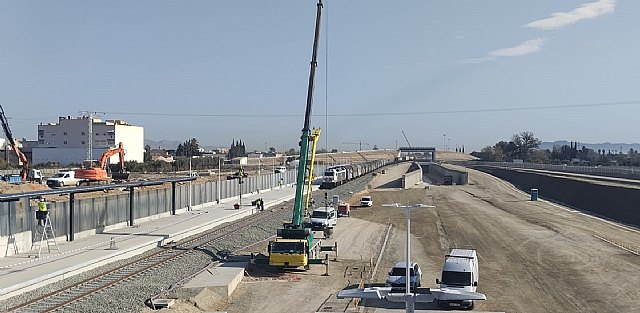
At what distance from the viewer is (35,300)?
23031 mm

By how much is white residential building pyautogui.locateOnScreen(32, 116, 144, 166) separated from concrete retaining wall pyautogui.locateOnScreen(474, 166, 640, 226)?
255 feet

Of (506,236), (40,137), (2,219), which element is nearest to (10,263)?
(2,219)

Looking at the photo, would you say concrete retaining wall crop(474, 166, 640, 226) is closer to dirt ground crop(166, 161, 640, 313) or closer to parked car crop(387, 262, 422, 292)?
dirt ground crop(166, 161, 640, 313)

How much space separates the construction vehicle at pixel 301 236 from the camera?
32562 millimetres

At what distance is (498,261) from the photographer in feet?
124

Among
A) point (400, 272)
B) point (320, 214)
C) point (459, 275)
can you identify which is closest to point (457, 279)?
point (459, 275)

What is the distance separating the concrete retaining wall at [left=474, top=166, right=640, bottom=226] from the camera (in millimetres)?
67375

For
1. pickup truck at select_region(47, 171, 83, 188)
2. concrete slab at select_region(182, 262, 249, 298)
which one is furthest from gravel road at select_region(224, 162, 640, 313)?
pickup truck at select_region(47, 171, 83, 188)

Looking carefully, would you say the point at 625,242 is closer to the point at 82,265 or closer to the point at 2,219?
the point at 82,265

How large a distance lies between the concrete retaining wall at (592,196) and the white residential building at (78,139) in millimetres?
77746

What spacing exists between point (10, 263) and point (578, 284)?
25.8 meters

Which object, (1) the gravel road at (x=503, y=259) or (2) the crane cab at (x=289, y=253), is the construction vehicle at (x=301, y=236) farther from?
(1) the gravel road at (x=503, y=259)

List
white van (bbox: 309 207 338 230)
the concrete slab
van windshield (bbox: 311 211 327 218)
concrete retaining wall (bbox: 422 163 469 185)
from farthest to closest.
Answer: concrete retaining wall (bbox: 422 163 469 185) → van windshield (bbox: 311 211 327 218) → white van (bbox: 309 207 338 230) → the concrete slab

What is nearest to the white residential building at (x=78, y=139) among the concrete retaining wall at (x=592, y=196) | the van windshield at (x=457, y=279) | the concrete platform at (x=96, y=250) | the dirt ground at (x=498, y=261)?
the concrete retaining wall at (x=592, y=196)
